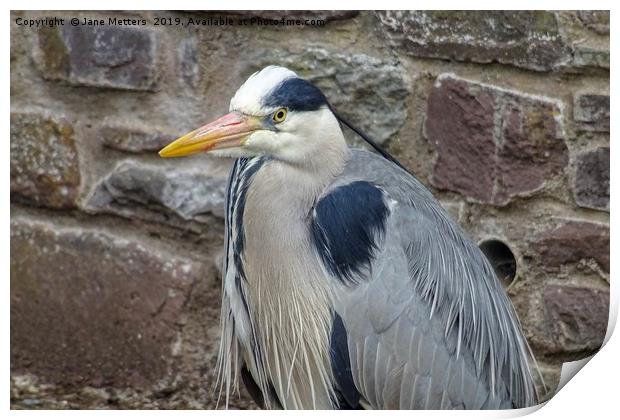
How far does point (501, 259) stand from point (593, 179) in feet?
0.72

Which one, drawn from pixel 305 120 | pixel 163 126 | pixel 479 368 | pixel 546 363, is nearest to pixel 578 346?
pixel 546 363

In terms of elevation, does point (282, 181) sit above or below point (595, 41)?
below

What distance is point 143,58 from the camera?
171 centimetres

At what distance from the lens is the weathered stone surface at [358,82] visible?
5.69 ft

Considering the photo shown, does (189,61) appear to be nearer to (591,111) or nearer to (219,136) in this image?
(219,136)

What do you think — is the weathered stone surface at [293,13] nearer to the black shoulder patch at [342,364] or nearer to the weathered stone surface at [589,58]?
the weathered stone surface at [589,58]

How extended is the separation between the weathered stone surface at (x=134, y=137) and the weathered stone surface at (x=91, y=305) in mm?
156

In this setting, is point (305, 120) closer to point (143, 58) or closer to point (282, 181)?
point (282, 181)

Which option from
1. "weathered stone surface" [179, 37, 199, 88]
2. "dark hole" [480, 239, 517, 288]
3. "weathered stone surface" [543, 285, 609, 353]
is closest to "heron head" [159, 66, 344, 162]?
"weathered stone surface" [179, 37, 199, 88]

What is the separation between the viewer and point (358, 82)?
A: 1.75m

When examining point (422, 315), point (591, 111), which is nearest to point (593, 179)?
point (591, 111)

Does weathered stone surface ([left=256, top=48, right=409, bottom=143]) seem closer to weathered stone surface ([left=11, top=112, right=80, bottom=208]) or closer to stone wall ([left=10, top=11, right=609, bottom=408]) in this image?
stone wall ([left=10, top=11, right=609, bottom=408])

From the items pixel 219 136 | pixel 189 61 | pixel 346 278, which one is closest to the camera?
pixel 219 136

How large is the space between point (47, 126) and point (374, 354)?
661 mm
